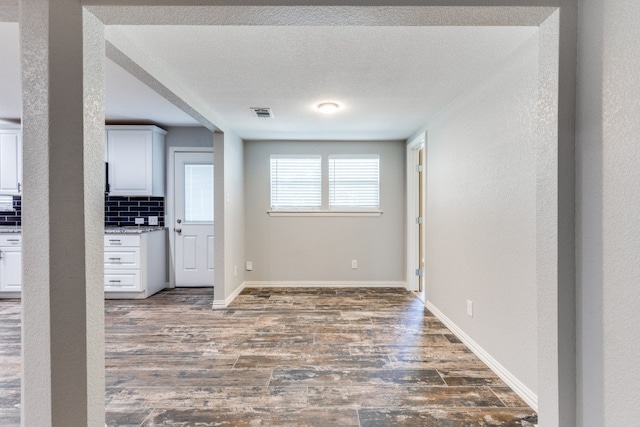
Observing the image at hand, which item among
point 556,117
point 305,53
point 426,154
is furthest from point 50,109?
point 426,154

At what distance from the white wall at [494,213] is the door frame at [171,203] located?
337 cm

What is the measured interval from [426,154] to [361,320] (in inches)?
77.5

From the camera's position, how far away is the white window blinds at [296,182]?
15.5ft

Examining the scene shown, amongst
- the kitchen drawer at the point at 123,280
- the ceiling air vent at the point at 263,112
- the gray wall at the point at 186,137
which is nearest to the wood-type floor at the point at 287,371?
the kitchen drawer at the point at 123,280

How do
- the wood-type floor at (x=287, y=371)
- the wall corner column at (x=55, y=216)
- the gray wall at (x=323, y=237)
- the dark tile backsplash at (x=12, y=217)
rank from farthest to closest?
the gray wall at (x=323, y=237), the dark tile backsplash at (x=12, y=217), the wood-type floor at (x=287, y=371), the wall corner column at (x=55, y=216)

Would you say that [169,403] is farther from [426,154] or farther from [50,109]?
[426,154]

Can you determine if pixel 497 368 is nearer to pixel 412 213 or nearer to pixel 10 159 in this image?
pixel 412 213

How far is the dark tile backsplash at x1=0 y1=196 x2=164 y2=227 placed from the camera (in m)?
4.45

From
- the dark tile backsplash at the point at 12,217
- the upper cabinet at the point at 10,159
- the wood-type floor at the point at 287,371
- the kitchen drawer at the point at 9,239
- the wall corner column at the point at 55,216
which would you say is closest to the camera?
the wall corner column at the point at 55,216

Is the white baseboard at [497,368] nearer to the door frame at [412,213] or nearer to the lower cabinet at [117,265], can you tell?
the door frame at [412,213]

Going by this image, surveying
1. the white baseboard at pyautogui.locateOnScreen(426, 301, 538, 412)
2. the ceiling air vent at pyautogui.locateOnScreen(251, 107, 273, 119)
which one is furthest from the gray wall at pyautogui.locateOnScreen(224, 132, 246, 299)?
the white baseboard at pyautogui.locateOnScreen(426, 301, 538, 412)

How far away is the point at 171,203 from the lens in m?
4.62

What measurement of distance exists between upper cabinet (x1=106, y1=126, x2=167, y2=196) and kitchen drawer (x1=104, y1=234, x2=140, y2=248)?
610mm
